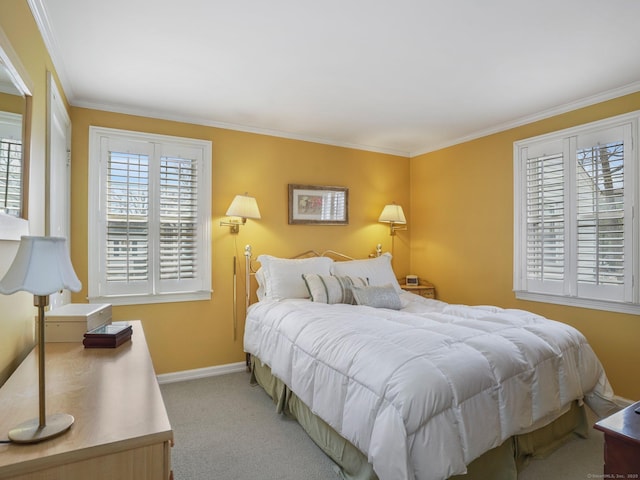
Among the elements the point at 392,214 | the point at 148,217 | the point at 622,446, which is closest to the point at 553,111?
the point at 392,214

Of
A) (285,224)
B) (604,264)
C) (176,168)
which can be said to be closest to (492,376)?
(604,264)

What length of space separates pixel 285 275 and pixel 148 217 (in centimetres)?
142

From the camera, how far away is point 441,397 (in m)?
1.62

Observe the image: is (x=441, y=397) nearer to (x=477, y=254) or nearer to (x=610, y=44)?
(x=610, y=44)

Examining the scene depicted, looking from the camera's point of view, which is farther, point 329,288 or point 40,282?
point 329,288

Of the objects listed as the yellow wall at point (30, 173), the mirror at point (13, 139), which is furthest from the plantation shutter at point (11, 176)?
the yellow wall at point (30, 173)

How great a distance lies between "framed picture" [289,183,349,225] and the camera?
4164 millimetres

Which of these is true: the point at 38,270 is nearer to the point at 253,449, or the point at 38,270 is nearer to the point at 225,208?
the point at 253,449

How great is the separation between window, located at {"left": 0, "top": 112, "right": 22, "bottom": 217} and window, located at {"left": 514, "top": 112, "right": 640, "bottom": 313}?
3947 mm

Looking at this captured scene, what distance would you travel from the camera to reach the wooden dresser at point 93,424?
35.6 inches

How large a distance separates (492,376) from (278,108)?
2.81m

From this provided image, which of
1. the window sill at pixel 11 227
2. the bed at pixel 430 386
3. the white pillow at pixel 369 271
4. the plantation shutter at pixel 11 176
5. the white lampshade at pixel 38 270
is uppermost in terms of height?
the plantation shutter at pixel 11 176

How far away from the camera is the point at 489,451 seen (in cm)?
188

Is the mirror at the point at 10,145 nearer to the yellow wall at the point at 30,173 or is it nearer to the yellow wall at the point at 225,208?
the yellow wall at the point at 30,173
